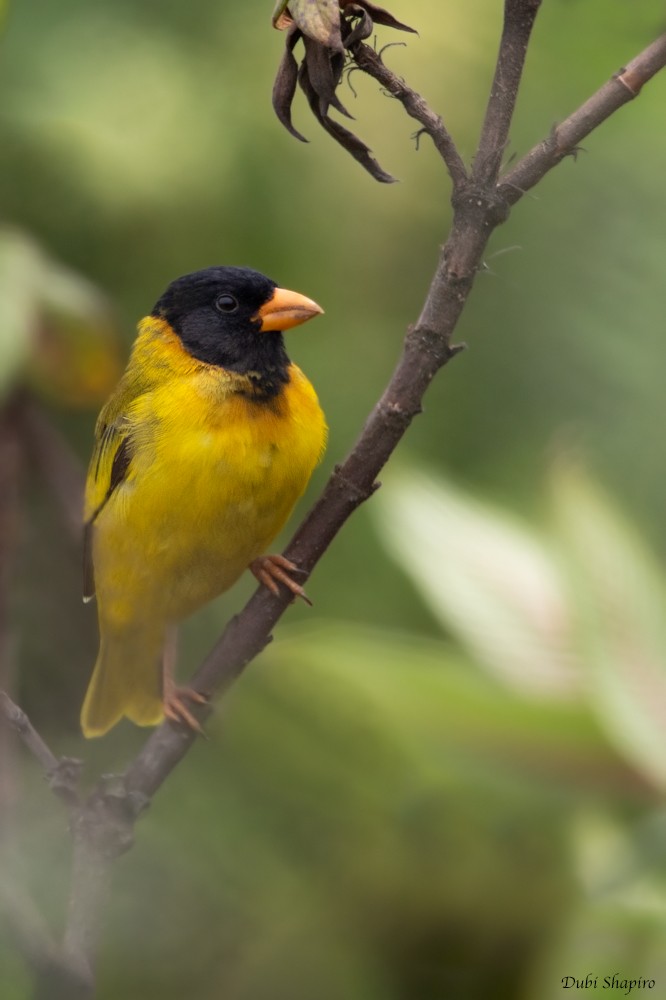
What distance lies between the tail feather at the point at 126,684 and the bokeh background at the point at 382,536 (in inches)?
2.9

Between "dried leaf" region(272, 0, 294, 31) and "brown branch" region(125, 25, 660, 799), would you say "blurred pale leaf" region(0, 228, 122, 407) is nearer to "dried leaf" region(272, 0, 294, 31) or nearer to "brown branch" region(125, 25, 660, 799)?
"brown branch" region(125, 25, 660, 799)

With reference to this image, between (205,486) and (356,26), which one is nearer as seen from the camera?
(356,26)

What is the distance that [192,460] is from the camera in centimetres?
270

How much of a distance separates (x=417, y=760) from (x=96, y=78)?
179 centimetres

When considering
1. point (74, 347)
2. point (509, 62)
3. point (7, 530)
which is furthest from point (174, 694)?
point (509, 62)

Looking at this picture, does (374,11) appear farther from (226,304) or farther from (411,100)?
(226,304)

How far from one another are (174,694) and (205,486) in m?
0.47

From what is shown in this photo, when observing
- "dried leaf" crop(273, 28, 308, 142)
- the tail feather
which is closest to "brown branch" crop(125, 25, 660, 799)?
"dried leaf" crop(273, 28, 308, 142)

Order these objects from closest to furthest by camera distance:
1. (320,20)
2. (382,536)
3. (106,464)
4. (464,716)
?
(320,20)
(464,716)
(382,536)
(106,464)

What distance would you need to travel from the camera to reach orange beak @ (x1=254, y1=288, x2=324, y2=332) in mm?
2842

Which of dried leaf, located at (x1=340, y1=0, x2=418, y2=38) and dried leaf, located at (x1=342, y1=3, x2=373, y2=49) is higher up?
dried leaf, located at (x1=340, y1=0, x2=418, y2=38)

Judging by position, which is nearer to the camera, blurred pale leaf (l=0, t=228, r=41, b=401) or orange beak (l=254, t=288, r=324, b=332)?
blurred pale leaf (l=0, t=228, r=41, b=401)

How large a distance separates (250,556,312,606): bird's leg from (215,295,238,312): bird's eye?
64 centimetres

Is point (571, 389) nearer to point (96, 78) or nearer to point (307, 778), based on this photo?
point (307, 778)
